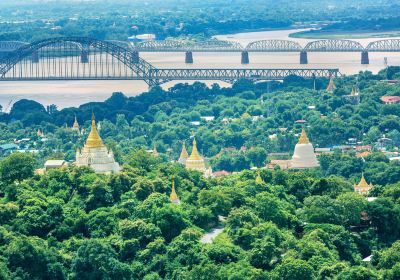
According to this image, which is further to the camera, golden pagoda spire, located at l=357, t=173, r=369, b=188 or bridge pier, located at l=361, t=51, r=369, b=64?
bridge pier, located at l=361, t=51, r=369, b=64

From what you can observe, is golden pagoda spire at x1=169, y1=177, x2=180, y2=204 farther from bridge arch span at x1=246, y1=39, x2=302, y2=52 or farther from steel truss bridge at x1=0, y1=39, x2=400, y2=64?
bridge arch span at x1=246, y1=39, x2=302, y2=52

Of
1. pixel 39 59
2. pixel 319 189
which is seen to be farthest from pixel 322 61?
pixel 319 189

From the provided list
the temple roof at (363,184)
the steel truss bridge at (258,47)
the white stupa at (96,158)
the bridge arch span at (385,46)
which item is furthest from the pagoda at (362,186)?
the bridge arch span at (385,46)

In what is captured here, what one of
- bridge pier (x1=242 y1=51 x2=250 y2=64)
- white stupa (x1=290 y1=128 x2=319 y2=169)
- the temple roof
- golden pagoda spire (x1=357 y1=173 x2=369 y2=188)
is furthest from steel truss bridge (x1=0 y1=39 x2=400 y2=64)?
golden pagoda spire (x1=357 y1=173 x2=369 y2=188)

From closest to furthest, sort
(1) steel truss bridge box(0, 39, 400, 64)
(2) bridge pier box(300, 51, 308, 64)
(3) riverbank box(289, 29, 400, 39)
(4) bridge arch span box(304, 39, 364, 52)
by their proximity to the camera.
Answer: (2) bridge pier box(300, 51, 308, 64)
(1) steel truss bridge box(0, 39, 400, 64)
(4) bridge arch span box(304, 39, 364, 52)
(3) riverbank box(289, 29, 400, 39)

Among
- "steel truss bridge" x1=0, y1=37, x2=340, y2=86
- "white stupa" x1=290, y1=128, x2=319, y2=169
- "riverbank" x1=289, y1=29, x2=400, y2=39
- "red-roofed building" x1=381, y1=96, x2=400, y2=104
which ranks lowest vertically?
"white stupa" x1=290, y1=128, x2=319, y2=169

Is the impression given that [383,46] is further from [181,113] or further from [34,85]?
[181,113]

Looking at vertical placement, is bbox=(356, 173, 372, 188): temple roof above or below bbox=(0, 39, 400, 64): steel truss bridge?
below

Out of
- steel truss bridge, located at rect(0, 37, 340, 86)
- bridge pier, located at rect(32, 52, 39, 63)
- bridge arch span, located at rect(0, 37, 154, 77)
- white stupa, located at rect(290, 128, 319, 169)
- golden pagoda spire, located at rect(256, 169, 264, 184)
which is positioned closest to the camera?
golden pagoda spire, located at rect(256, 169, 264, 184)

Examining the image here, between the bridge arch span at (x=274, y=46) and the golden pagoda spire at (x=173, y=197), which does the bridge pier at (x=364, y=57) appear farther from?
the golden pagoda spire at (x=173, y=197)
